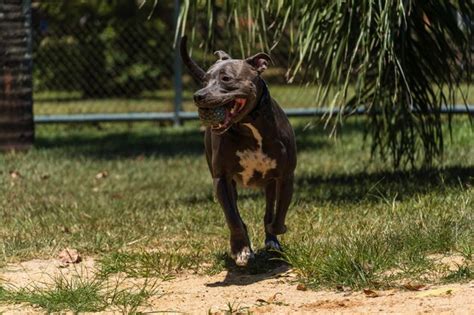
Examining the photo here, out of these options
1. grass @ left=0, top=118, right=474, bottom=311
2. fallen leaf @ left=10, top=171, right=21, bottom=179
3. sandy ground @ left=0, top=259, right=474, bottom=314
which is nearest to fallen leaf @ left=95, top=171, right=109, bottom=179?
grass @ left=0, top=118, right=474, bottom=311

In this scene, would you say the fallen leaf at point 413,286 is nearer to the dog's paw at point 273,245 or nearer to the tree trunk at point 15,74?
the dog's paw at point 273,245

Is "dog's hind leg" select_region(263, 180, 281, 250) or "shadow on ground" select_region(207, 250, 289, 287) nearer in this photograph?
"shadow on ground" select_region(207, 250, 289, 287)

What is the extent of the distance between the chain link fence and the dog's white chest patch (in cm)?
932

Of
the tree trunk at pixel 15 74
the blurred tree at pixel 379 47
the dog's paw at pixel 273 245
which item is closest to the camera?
the dog's paw at pixel 273 245

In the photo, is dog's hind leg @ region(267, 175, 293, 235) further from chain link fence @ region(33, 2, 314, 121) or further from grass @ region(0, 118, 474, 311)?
chain link fence @ region(33, 2, 314, 121)

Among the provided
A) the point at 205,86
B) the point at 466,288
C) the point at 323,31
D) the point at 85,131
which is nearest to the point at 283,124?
the point at 205,86

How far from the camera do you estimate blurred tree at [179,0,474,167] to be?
23.3 ft

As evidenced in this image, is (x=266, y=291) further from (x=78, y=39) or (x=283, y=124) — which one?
(x=78, y=39)

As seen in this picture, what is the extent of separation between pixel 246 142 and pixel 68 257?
125 centimetres

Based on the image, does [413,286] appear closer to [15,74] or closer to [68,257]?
[68,257]

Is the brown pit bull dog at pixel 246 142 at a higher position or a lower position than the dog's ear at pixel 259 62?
lower

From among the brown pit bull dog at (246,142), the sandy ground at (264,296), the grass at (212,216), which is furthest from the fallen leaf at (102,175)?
the brown pit bull dog at (246,142)

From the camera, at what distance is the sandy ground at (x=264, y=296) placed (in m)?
4.66

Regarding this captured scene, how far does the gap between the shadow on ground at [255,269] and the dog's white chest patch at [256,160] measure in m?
0.46
